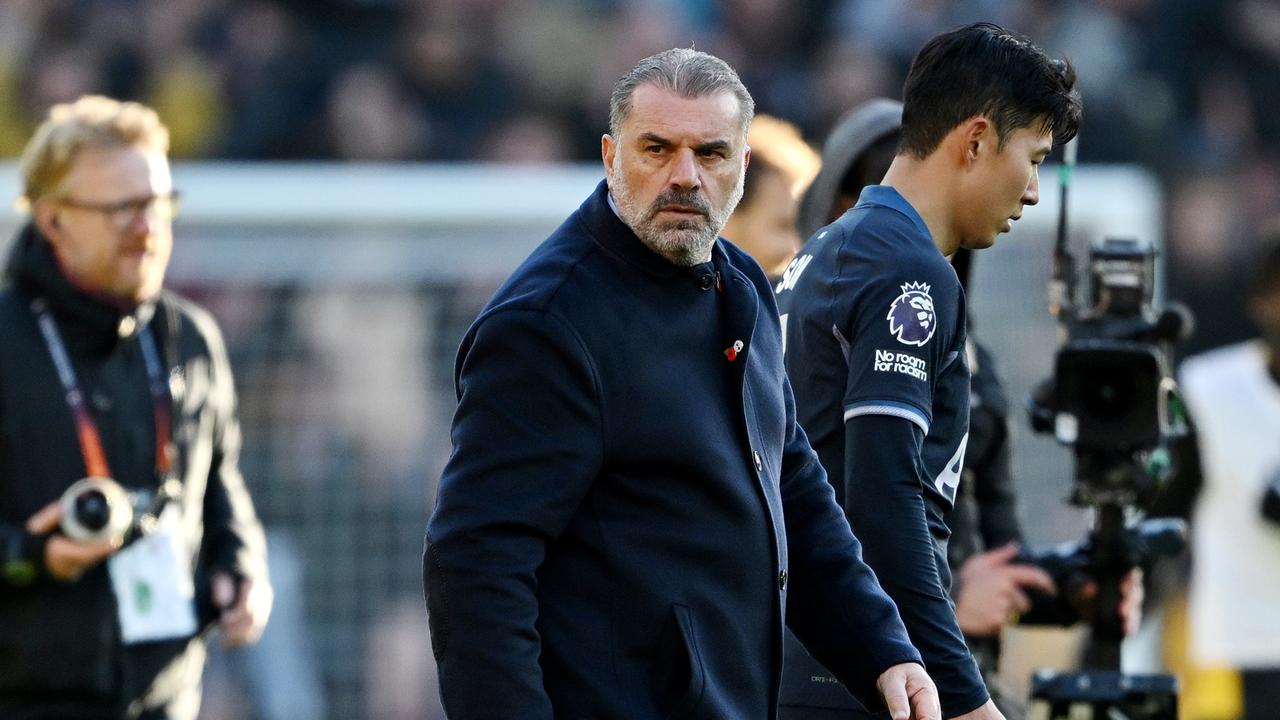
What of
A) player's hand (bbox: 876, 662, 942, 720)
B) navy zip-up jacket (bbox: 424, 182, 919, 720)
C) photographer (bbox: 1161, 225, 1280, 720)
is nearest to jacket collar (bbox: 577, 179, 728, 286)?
navy zip-up jacket (bbox: 424, 182, 919, 720)

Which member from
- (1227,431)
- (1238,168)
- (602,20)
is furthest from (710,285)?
(1238,168)

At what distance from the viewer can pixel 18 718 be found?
4.73m

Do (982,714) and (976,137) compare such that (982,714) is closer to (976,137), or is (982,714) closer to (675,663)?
(675,663)

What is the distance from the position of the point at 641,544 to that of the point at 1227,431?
13.8 ft

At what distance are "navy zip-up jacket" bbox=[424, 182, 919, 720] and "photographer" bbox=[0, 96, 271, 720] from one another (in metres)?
1.91

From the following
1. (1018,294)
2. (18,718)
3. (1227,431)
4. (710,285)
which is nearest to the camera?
(710,285)

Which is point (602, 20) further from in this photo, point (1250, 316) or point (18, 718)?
point (18, 718)

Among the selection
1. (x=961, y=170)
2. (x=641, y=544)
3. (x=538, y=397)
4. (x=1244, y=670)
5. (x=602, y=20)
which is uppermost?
(x=602, y=20)

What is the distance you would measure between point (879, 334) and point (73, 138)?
2342mm

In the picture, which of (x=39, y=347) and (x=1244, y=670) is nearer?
(x=39, y=347)

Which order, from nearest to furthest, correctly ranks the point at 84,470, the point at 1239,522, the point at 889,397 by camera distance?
the point at 889,397 → the point at 84,470 → the point at 1239,522

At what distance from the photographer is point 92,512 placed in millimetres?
4719

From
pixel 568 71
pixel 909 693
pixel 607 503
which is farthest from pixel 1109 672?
pixel 568 71

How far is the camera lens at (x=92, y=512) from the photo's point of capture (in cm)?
471
